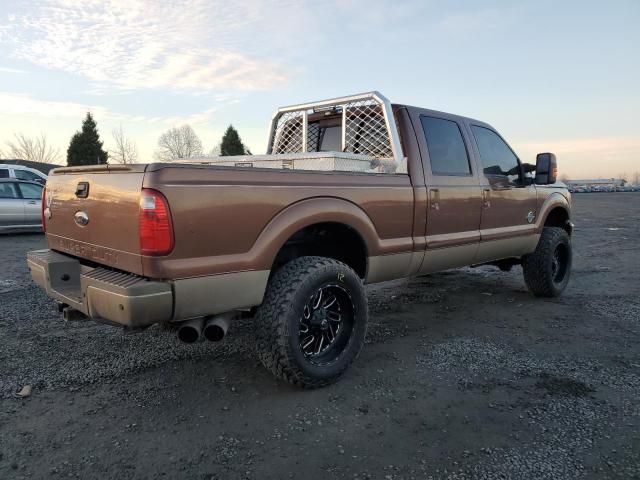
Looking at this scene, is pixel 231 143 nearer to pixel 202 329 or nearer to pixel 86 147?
pixel 86 147

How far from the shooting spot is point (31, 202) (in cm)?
1164

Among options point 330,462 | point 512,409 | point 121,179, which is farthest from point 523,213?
point 121,179

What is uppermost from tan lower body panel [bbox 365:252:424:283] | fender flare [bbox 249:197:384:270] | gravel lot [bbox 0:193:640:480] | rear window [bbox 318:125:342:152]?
rear window [bbox 318:125:342:152]

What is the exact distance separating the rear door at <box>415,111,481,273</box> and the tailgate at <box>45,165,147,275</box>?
8.00 ft

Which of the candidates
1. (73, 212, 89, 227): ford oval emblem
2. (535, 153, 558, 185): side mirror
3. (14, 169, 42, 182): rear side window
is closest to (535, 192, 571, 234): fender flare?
(535, 153, 558, 185): side mirror

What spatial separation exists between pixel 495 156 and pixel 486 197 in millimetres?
614

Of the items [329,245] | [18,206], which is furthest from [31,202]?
[329,245]

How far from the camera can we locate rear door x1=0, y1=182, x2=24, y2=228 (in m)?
11.1

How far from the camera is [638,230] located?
46.3ft

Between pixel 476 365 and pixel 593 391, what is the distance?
31.0 inches

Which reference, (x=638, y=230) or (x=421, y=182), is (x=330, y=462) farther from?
(x=638, y=230)

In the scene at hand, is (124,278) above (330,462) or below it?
above

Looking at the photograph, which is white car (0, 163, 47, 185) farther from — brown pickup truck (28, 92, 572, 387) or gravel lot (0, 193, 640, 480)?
brown pickup truck (28, 92, 572, 387)

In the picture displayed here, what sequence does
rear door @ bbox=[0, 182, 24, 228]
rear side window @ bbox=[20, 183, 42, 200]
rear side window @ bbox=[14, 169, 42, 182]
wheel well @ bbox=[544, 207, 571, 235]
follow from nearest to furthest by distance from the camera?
wheel well @ bbox=[544, 207, 571, 235] → rear door @ bbox=[0, 182, 24, 228] → rear side window @ bbox=[20, 183, 42, 200] → rear side window @ bbox=[14, 169, 42, 182]
